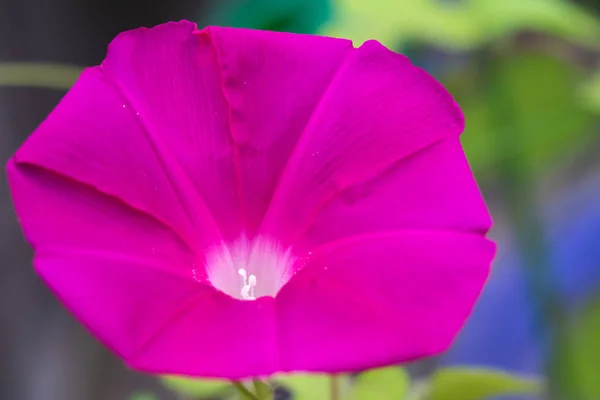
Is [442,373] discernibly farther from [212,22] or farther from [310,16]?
[212,22]

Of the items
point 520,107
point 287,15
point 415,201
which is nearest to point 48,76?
point 287,15

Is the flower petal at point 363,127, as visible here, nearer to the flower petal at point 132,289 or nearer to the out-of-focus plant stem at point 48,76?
the flower petal at point 132,289

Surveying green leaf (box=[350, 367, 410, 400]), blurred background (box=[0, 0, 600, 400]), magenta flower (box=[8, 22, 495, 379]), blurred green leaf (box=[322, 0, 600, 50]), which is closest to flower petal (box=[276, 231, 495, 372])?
magenta flower (box=[8, 22, 495, 379])

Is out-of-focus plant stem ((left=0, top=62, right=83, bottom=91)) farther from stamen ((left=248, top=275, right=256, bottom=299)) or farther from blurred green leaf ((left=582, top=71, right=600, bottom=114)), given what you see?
blurred green leaf ((left=582, top=71, right=600, bottom=114))

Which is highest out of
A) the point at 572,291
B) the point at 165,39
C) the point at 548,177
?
the point at 165,39

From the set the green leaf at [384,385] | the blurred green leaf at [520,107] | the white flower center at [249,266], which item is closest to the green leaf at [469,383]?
the green leaf at [384,385]

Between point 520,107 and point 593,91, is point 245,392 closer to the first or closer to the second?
point 593,91

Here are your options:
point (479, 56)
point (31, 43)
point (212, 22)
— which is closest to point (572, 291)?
point (479, 56)
